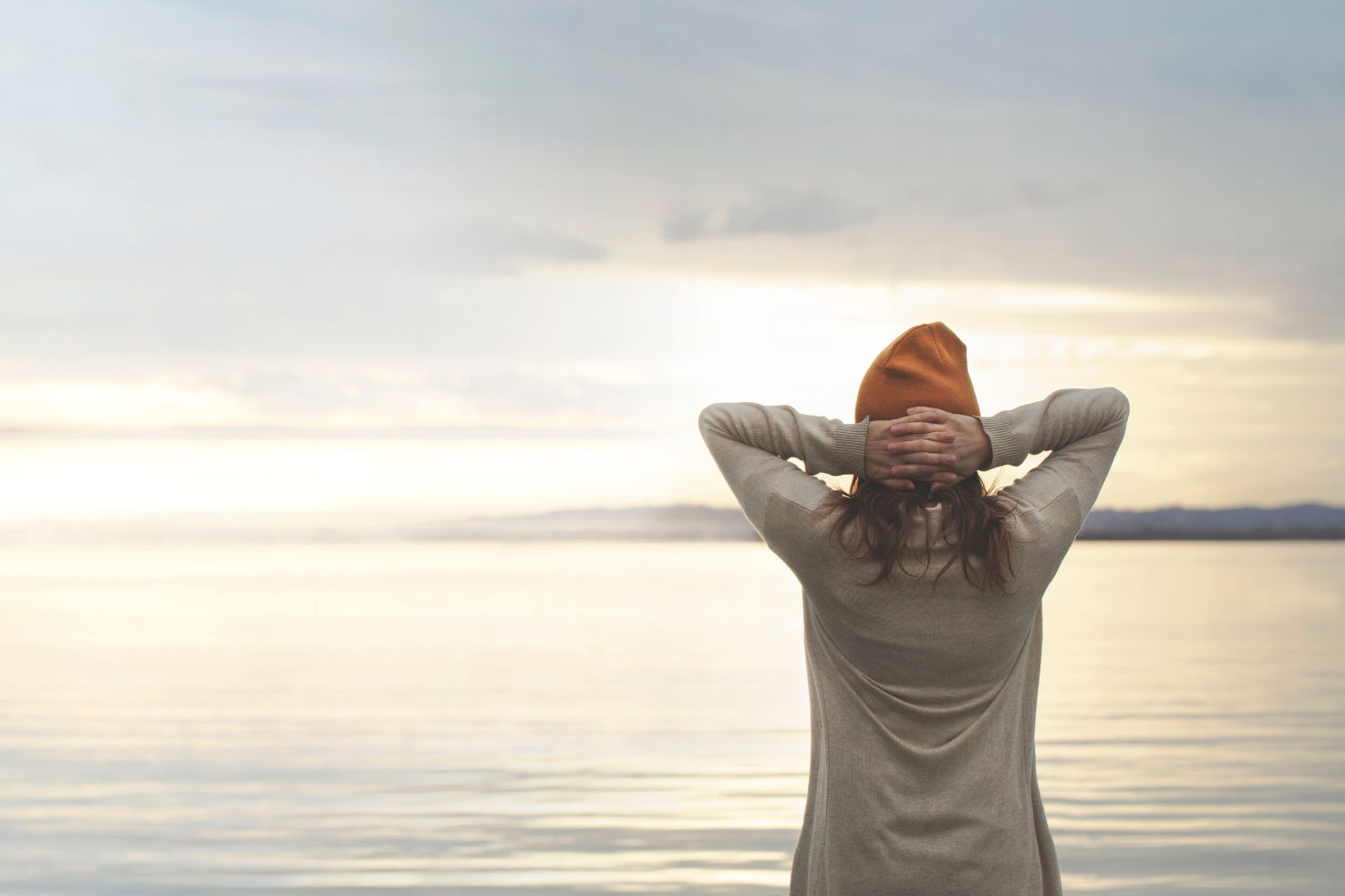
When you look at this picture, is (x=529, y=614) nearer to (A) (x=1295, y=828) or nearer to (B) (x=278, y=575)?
(A) (x=1295, y=828)

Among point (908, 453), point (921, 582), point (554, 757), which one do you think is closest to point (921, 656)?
point (921, 582)

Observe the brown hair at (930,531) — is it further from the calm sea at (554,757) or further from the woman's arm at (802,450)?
the calm sea at (554,757)

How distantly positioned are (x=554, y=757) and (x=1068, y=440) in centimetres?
540

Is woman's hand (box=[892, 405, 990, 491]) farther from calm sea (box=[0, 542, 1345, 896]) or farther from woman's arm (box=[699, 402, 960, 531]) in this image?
calm sea (box=[0, 542, 1345, 896])

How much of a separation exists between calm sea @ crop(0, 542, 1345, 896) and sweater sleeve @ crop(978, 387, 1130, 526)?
10.2 feet

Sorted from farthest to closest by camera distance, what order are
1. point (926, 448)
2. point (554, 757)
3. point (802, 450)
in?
point (554, 757) < point (802, 450) < point (926, 448)

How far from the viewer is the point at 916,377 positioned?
4.90 ft

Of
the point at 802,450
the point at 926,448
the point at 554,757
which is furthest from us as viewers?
the point at 554,757

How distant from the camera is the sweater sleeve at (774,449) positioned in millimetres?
1502

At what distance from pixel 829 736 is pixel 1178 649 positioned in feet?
36.7

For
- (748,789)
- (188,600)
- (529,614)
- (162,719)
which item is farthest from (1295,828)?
(188,600)

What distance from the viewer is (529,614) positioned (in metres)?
16.9

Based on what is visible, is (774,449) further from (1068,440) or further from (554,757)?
(554,757)

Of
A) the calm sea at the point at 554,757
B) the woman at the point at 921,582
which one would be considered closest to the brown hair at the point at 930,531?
the woman at the point at 921,582
